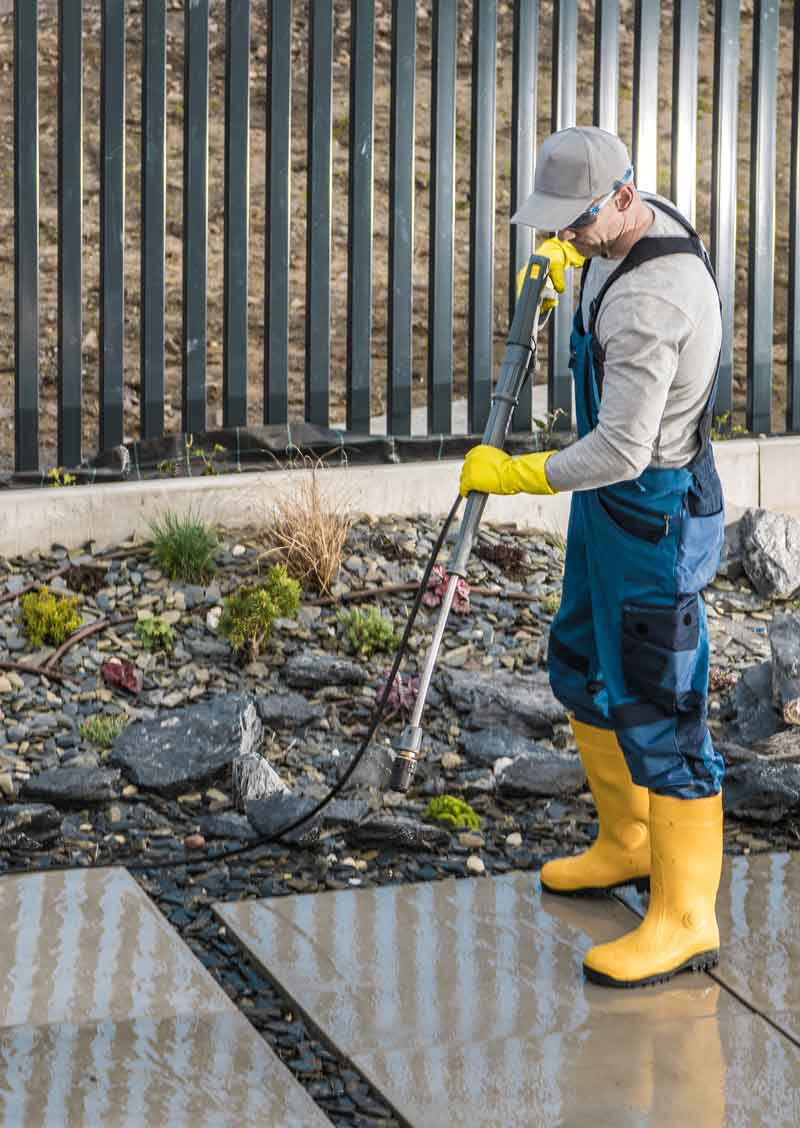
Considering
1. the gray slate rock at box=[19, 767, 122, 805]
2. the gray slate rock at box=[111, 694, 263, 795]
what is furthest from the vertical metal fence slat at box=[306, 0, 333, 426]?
the gray slate rock at box=[19, 767, 122, 805]

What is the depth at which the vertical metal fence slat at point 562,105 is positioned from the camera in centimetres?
748

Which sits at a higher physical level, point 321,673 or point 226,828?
point 321,673

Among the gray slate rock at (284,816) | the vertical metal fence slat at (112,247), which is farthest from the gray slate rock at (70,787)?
the vertical metal fence slat at (112,247)

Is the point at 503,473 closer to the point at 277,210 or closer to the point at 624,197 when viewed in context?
the point at 624,197

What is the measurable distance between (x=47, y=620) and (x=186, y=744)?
3.40ft

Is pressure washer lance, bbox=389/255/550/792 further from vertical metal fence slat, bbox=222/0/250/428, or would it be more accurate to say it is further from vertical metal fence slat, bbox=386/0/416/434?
vertical metal fence slat, bbox=386/0/416/434

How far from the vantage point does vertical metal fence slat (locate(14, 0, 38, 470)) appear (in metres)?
6.62

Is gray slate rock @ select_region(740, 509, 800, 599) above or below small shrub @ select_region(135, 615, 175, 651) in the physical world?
above

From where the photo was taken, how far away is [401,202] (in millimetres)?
7246

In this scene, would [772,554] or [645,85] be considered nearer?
[772,554]

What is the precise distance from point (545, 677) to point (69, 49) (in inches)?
136

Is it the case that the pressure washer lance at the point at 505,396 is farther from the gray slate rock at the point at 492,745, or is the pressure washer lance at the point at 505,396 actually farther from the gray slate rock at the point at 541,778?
the gray slate rock at the point at 492,745

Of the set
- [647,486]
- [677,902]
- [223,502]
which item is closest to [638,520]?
[647,486]

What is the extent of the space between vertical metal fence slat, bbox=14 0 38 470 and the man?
3.62m
